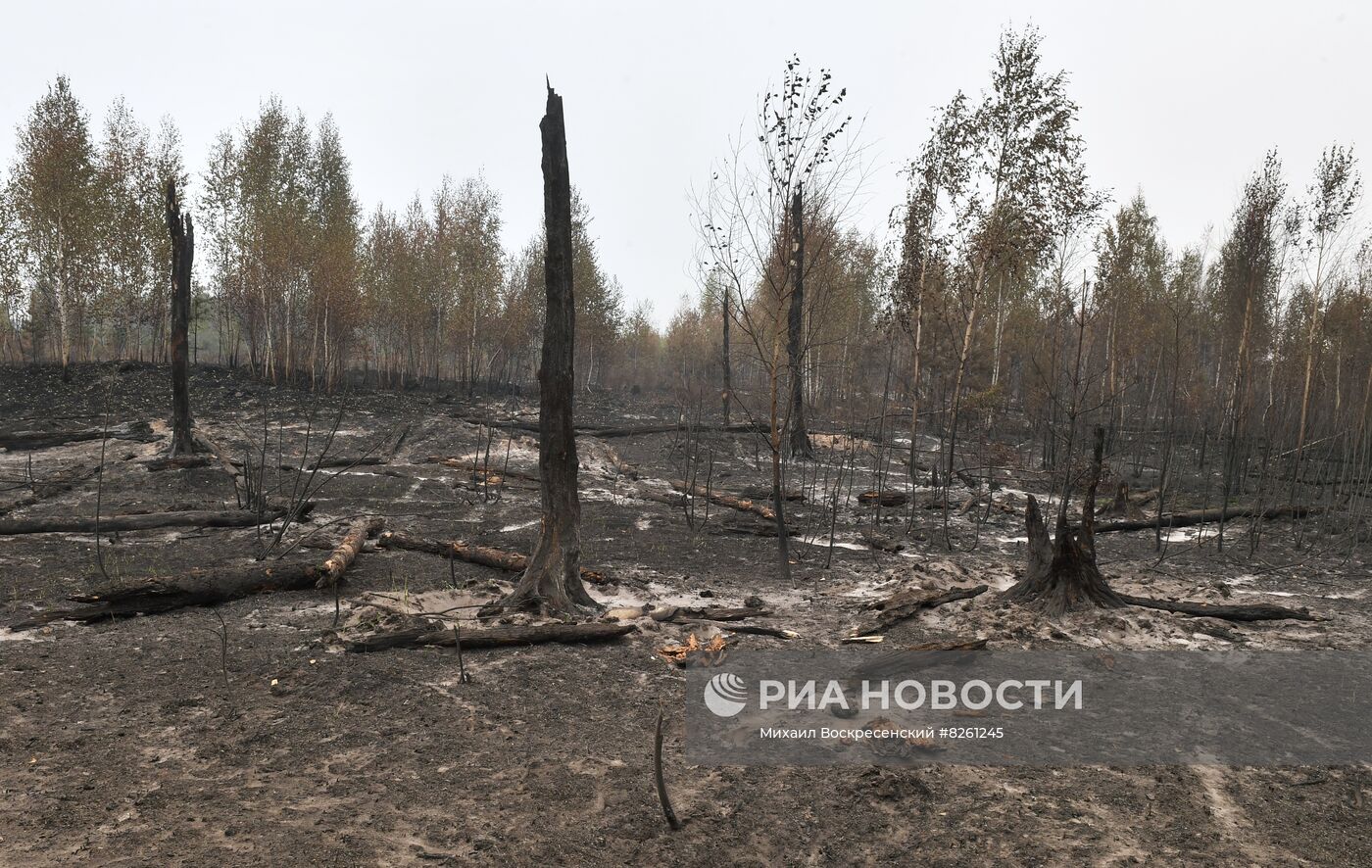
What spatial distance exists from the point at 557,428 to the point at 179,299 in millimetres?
10561

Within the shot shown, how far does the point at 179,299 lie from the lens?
45.1ft

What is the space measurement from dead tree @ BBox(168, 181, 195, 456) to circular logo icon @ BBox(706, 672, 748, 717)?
11960 millimetres

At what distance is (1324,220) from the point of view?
2288cm

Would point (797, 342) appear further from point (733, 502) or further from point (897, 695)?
point (897, 695)

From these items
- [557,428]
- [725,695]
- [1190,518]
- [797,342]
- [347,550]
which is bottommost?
[725,695]

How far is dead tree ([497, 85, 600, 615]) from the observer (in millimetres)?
7102

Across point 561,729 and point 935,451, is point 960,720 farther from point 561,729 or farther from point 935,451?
point 935,451

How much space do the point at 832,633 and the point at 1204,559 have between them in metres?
6.83

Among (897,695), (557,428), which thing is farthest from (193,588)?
(897,695)

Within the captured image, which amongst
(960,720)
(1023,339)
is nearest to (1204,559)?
(960,720)

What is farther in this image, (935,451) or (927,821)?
(935,451)

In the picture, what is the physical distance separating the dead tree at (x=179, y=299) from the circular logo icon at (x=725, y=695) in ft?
39.2

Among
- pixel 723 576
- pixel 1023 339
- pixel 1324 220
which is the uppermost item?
pixel 1324 220

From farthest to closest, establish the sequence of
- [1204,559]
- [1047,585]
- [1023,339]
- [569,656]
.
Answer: [1023,339], [1204,559], [1047,585], [569,656]
